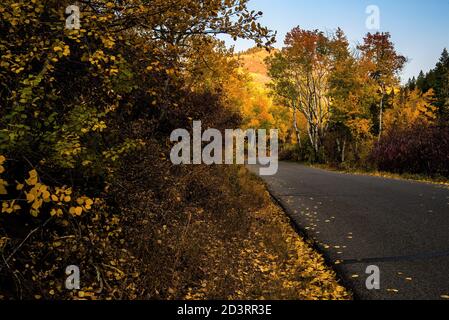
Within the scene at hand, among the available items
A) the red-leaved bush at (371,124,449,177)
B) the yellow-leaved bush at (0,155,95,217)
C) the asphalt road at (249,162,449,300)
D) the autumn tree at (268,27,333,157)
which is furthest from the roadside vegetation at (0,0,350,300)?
the autumn tree at (268,27,333,157)

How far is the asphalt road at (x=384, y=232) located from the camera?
16.4ft

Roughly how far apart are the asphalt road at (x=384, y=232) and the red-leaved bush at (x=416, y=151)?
17.7ft

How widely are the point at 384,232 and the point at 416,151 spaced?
13642 millimetres

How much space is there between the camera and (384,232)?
733 cm

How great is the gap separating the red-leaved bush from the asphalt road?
5.39 meters

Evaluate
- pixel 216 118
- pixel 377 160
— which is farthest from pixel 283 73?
pixel 216 118

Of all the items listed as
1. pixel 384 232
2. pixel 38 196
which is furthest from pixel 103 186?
pixel 384 232

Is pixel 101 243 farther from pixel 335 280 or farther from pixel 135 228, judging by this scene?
pixel 335 280

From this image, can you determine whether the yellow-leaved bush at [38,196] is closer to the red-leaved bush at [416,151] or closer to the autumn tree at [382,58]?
the red-leaved bush at [416,151]

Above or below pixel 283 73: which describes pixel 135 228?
below

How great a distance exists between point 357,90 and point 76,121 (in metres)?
32.7

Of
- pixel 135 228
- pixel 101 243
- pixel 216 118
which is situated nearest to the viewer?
pixel 101 243

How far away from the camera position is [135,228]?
5965 mm

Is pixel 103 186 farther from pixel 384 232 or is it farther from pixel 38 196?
pixel 384 232
